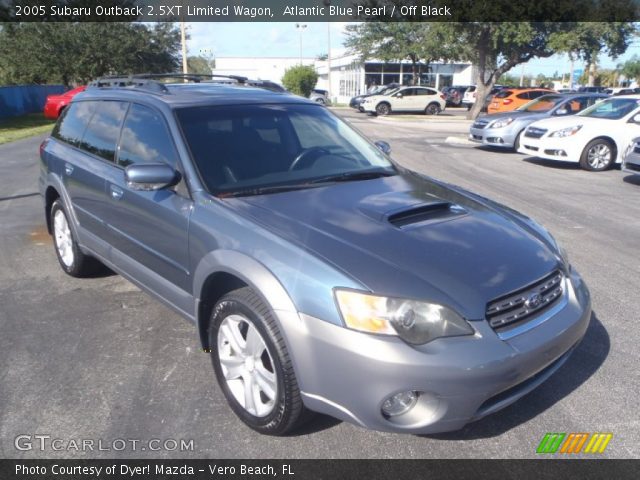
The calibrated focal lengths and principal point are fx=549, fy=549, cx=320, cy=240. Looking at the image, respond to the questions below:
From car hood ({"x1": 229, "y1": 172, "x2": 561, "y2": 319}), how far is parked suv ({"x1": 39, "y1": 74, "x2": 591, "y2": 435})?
0.04 ft

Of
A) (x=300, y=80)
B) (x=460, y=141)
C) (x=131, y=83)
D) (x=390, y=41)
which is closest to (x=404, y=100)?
(x=390, y=41)

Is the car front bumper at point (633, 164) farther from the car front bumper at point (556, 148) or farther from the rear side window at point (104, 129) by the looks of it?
the rear side window at point (104, 129)

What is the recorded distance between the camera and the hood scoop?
3063 mm

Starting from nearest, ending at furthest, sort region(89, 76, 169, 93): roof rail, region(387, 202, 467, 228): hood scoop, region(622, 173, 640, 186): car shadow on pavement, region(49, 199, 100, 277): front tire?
region(387, 202, 467, 228): hood scoop
region(89, 76, 169, 93): roof rail
region(49, 199, 100, 277): front tire
region(622, 173, 640, 186): car shadow on pavement

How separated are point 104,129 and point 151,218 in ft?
4.28

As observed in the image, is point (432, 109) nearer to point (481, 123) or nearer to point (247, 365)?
point (481, 123)

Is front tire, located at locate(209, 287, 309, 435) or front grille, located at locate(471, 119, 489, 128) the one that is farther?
front grille, located at locate(471, 119, 489, 128)

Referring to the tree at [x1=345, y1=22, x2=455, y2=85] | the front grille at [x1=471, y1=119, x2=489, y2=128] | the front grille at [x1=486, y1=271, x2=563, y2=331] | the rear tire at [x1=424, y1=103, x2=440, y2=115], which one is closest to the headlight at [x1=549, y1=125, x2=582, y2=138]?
the front grille at [x1=471, y1=119, x2=489, y2=128]

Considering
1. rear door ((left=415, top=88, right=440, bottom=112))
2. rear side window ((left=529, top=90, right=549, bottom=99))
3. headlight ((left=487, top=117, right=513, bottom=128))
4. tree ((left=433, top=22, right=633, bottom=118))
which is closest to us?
headlight ((left=487, top=117, right=513, bottom=128))

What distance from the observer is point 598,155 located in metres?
11.5

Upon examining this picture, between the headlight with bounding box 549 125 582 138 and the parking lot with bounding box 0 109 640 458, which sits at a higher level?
the headlight with bounding box 549 125 582 138
